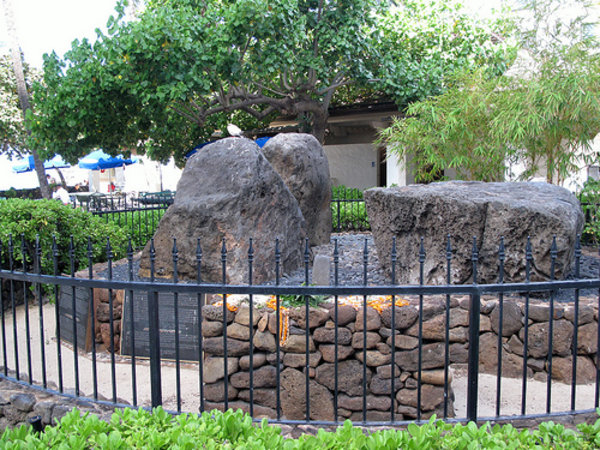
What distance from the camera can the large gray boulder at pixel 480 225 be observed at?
4.77m

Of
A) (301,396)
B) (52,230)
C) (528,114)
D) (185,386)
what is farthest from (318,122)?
(301,396)

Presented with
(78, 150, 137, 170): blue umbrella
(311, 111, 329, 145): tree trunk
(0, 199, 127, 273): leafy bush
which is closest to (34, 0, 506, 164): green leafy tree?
(311, 111, 329, 145): tree trunk

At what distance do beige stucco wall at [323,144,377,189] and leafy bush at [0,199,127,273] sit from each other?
1099cm

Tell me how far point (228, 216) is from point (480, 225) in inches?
103

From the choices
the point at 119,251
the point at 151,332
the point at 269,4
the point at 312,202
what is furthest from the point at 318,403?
the point at 269,4

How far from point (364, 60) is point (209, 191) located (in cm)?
727

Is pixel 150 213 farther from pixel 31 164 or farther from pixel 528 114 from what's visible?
pixel 31 164

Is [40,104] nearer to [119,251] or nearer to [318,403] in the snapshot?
[119,251]

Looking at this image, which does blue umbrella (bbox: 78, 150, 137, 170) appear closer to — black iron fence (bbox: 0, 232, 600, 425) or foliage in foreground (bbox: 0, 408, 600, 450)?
black iron fence (bbox: 0, 232, 600, 425)

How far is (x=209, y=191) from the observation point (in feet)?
19.2

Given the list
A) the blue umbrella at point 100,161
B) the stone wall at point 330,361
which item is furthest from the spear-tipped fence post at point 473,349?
the blue umbrella at point 100,161

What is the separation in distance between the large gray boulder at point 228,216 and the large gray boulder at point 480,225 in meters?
1.27

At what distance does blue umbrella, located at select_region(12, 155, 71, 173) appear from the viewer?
21.2 metres

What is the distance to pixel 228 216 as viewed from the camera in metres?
5.63
